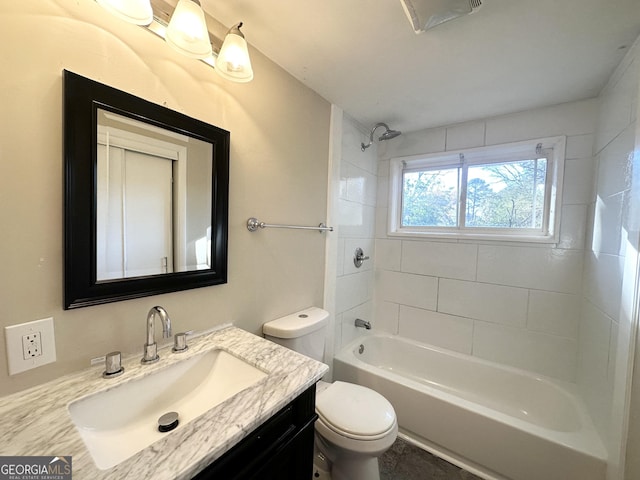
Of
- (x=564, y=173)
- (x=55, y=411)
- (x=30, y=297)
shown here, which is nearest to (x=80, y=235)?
(x=30, y=297)

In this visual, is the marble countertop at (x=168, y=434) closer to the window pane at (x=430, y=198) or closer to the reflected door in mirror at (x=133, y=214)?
the reflected door in mirror at (x=133, y=214)

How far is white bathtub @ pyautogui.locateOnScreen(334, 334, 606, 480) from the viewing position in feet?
4.25

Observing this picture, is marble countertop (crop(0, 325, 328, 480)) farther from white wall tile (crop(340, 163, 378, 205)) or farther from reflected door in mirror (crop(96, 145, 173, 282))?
white wall tile (crop(340, 163, 378, 205))

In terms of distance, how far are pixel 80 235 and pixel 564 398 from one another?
272 cm

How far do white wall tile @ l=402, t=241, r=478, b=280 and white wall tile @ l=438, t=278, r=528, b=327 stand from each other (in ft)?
0.27

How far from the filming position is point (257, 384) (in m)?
0.80

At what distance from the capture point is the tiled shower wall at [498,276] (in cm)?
171

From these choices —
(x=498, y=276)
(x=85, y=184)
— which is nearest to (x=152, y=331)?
(x=85, y=184)

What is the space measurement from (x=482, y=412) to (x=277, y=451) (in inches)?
52.2

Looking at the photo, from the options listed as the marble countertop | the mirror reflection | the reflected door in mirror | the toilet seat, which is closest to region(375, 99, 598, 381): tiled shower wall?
the toilet seat

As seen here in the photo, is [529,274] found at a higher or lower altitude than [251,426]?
higher

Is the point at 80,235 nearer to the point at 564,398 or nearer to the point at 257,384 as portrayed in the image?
the point at 257,384

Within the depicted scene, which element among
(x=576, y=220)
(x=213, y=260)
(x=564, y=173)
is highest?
(x=564, y=173)

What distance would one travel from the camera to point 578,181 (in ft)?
5.55
